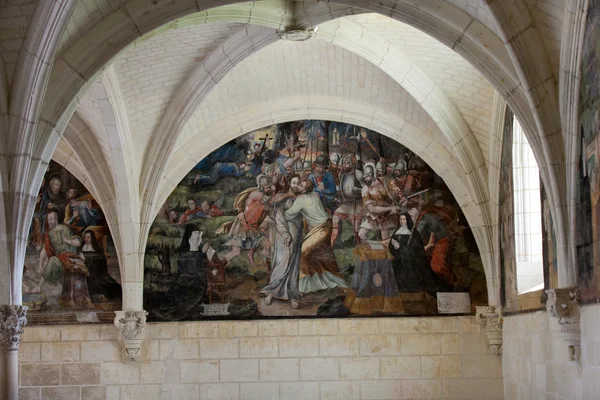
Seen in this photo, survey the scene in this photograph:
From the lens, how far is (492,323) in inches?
533

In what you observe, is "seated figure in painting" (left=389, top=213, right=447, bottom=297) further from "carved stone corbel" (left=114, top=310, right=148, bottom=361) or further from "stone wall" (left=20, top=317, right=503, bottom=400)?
"carved stone corbel" (left=114, top=310, right=148, bottom=361)

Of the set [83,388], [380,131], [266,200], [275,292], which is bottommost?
[83,388]

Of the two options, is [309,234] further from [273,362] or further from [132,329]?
[132,329]

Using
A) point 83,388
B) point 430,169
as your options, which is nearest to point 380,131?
point 430,169

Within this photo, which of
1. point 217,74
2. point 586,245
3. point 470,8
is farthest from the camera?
point 217,74

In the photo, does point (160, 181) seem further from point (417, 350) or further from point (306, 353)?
point (417, 350)

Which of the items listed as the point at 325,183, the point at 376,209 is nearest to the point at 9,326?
the point at 325,183

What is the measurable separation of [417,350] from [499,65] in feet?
18.6

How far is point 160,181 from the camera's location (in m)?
14.0

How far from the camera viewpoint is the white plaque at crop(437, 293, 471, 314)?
45.6 feet

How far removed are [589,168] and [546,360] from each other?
10.5 feet

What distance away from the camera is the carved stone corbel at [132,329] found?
1384 cm

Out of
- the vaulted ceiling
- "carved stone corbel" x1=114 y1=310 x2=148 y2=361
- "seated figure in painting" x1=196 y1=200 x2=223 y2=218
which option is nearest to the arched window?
the vaulted ceiling

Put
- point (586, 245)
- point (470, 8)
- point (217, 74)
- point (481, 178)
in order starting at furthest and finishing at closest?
point (481, 178) < point (217, 74) < point (470, 8) < point (586, 245)
